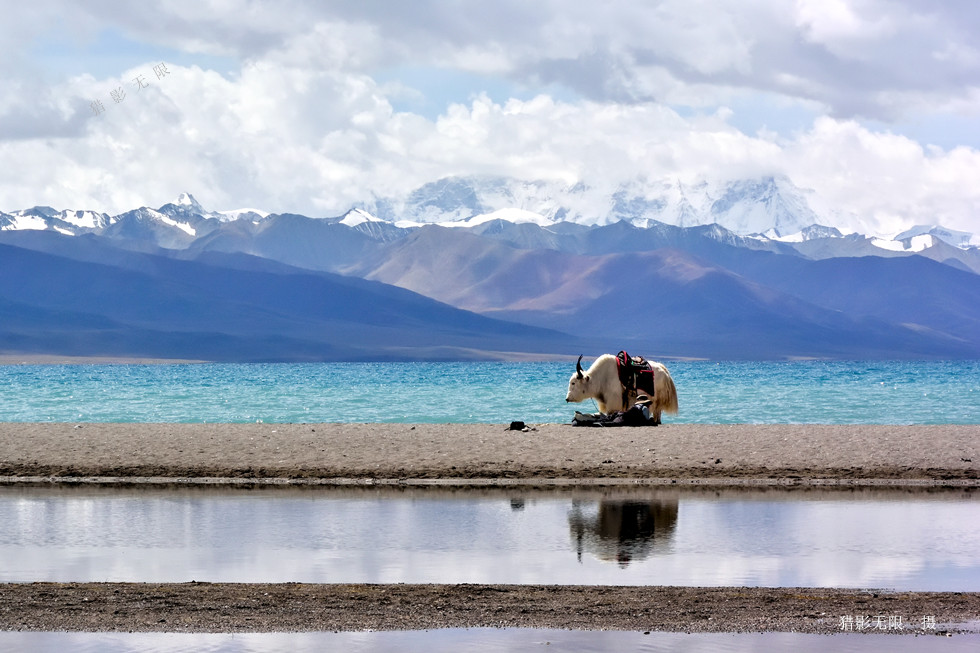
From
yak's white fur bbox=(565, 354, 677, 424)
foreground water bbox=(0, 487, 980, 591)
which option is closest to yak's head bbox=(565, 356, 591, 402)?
yak's white fur bbox=(565, 354, 677, 424)

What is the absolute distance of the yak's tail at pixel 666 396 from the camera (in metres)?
26.7

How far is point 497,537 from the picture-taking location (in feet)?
43.9

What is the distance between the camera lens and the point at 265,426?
82.0 ft

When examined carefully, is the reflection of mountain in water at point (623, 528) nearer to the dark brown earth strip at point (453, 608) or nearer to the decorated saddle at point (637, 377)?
the dark brown earth strip at point (453, 608)

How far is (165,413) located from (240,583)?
103 ft

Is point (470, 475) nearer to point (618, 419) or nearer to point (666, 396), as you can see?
point (618, 419)

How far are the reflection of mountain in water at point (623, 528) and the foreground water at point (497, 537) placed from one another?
0.03 metres

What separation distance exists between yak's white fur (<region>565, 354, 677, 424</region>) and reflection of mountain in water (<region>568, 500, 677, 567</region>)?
1070cm

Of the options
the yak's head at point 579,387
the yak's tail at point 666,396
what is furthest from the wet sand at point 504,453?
the yak's head at point 579,387

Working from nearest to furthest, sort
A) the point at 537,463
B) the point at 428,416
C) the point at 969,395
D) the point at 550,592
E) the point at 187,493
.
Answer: the point at 550,592 → the point at 187,493 → the point at 537,463 → the point at 428,416 → the point at 969,395

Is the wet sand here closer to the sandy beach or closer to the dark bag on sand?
the sandy beach

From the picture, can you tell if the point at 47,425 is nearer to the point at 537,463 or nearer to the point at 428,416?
the point at 537,463

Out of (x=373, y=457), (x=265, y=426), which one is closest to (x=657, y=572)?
(x=373, y=457)

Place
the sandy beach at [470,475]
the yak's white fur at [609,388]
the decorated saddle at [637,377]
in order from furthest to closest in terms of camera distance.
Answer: the yak's white fur at [609,388] < the decorated saddle at [637,377] < the sandy beach at [470,475]
